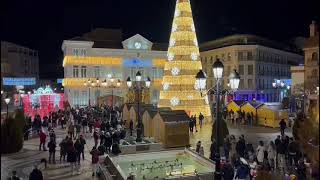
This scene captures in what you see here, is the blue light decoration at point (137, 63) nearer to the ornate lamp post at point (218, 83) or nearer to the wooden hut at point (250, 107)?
the wooden hut at point (250, 107)

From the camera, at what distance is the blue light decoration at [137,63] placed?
5112 centimetres

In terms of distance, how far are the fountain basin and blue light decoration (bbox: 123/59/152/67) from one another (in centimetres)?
3343

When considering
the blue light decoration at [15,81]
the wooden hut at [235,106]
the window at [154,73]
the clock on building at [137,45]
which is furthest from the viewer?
the window at [154,73]

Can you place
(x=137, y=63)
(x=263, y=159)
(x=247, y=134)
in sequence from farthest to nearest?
(x=137, y=63), (x=247, y=134), (x=263, y=159)

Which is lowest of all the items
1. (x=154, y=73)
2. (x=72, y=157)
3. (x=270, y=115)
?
(x=72, y=157)

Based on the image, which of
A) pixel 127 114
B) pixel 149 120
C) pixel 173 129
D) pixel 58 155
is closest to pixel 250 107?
→ pixel 127 114

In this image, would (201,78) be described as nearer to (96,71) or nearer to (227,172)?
(227,172)

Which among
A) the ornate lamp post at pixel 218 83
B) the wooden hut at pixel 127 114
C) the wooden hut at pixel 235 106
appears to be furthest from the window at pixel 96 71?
the ornate lamp post at pixel 218 83

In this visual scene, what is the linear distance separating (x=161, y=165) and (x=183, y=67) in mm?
16231

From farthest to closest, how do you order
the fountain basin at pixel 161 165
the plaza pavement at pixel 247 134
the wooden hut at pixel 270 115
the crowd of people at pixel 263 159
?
the wooden hut at pixel 270 115, the plaza pavement at pixel 247 134, the fountain basin at pixel 161 165, the crowd of people at pixel 263 159

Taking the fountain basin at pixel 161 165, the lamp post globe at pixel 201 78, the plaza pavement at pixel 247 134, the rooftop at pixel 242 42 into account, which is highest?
the rooftop at pixel 242 42

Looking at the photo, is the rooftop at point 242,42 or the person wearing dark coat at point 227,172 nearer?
the person wearing dark coat at point 227,172

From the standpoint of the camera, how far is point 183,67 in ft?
104

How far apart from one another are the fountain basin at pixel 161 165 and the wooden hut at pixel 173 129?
4.75ft
